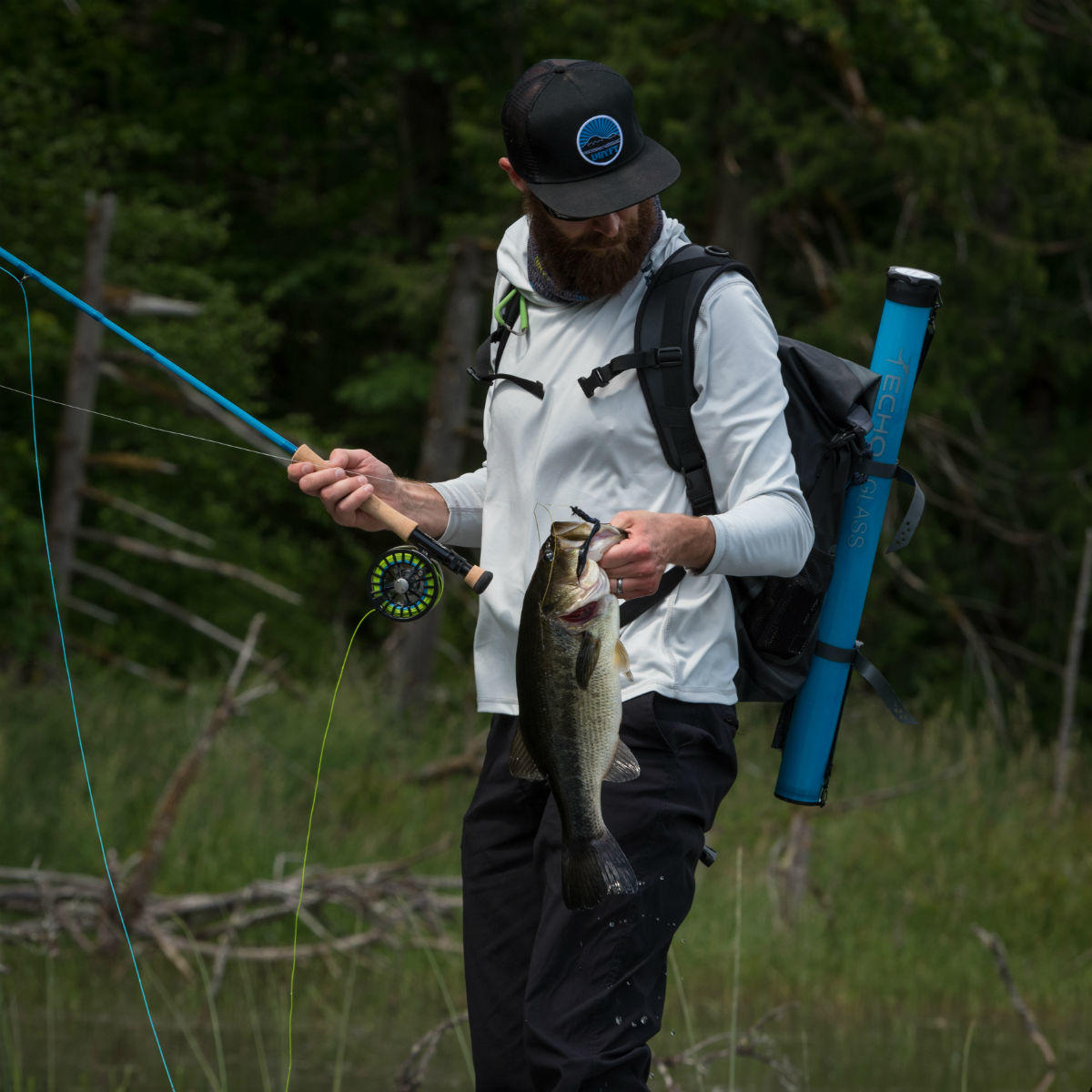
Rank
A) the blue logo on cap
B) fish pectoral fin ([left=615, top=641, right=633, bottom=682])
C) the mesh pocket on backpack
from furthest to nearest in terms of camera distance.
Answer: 1. the mesh pocket on backpack
2. the blue logo on cap
3. fish pectoral fin ([left=615, top=641, right=633, bottom=682])

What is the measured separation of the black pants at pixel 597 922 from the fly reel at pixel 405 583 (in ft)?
0.84

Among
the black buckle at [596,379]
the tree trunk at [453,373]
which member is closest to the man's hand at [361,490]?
the black buckle at [596,379]

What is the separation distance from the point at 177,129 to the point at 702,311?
14.4m

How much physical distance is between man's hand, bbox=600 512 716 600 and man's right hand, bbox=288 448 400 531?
23.1 inches

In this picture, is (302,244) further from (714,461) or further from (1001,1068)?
(714,461)

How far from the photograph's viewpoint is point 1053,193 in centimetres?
1170

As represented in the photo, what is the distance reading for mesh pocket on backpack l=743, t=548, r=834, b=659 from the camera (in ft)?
8.68

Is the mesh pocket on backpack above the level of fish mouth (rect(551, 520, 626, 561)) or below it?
below

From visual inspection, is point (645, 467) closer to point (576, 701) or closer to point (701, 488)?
point (701, 488)

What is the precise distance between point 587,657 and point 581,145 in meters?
0.86

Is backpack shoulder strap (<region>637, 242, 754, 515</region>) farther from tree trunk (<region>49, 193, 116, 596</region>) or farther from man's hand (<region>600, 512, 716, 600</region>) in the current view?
tree trunk (<region>49, 193, 116, 596</region>)

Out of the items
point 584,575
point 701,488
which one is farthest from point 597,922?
point 701,488

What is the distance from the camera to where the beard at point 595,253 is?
2562 mm

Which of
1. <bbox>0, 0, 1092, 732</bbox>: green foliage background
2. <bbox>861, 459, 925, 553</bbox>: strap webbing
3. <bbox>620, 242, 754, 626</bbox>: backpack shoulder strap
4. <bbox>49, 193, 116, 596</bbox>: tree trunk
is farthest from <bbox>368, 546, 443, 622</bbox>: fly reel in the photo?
<bbox>0, 0, 1092, 732</bbox>: green foliage background
